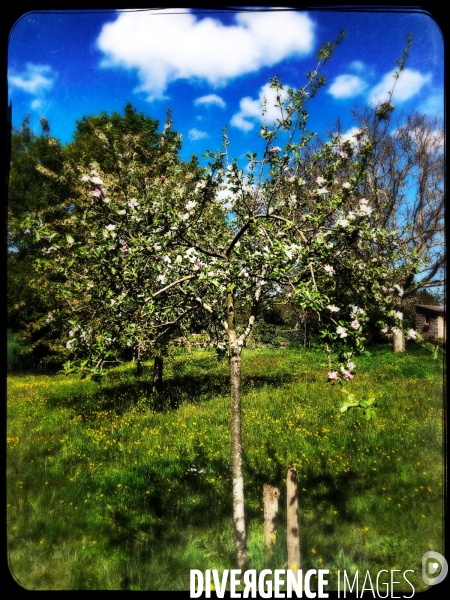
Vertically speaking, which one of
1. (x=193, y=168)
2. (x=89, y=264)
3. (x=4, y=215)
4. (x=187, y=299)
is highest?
(x=193, y=168)

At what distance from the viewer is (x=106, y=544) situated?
389cm

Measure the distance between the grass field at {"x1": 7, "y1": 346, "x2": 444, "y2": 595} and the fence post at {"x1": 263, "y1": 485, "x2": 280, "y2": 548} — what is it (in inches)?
5.3

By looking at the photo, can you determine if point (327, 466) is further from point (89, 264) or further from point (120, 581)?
point (89, 264)

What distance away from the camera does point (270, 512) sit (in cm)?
345

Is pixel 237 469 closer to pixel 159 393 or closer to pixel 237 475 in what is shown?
pixel 237 475

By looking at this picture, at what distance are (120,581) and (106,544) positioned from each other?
56 cm

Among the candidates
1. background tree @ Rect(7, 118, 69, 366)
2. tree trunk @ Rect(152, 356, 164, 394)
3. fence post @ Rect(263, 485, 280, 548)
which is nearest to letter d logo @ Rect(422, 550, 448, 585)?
fence post @ Rect(263, 485, 280, 548)

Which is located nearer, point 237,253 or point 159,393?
point 237,253

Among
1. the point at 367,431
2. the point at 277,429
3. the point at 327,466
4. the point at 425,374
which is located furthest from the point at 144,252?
→ the point at 425,374

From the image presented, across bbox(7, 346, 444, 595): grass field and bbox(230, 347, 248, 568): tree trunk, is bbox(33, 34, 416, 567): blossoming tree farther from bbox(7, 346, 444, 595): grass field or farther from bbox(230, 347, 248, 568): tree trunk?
bbox(7, 346, 444, 595): grass field

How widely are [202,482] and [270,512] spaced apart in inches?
71.0

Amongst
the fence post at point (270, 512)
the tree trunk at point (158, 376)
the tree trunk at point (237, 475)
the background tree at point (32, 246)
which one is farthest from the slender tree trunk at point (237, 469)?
the tree trunk at point (158, 376)

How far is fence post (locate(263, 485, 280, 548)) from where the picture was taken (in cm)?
338

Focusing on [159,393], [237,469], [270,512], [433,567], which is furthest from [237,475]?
[159,393]
